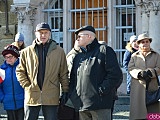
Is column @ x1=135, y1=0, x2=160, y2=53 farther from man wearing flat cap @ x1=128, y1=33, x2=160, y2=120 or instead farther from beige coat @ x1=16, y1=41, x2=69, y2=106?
beige coat @ x1=16, y1=41, x2=69, y2=106

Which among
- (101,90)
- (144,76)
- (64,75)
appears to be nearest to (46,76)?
(64,75)

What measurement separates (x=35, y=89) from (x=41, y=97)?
135mm

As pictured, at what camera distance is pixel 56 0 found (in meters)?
12.4

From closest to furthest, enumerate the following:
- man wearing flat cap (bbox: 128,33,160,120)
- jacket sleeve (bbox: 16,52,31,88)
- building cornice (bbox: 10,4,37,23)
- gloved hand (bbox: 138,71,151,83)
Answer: jacket sleeve (bbox: 16,52,31,88)
gloved hand (bbox: 138,71,151,83)
man wearing flat cap (bbox: 128,33,160,120)
building cornice (bbox: 10,4,37,23)

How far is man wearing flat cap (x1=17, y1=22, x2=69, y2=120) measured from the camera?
6375mm

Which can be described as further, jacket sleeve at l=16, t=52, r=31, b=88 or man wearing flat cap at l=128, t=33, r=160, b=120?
man wearing flat cap at l=128, t=33, r=160, b=120

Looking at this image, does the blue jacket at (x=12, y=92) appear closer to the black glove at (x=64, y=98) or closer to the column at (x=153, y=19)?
the black glove at (x=64, y=98)

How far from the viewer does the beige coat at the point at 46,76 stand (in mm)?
6375

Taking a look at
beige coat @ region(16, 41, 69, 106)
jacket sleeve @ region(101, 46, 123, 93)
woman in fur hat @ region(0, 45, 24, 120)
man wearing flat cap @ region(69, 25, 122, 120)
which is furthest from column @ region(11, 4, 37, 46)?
jacket sleeve @ region(101, 46, 123, 93)

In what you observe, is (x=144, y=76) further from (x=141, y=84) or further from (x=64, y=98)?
(x=64, y=98)

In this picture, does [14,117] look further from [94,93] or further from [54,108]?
[94,93]

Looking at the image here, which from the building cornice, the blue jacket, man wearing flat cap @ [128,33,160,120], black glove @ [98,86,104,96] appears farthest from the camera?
the building cornice

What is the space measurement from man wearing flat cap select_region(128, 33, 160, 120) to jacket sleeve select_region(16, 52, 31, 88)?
1.67m

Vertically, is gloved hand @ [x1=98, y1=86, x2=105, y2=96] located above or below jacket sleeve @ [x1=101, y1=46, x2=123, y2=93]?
below
